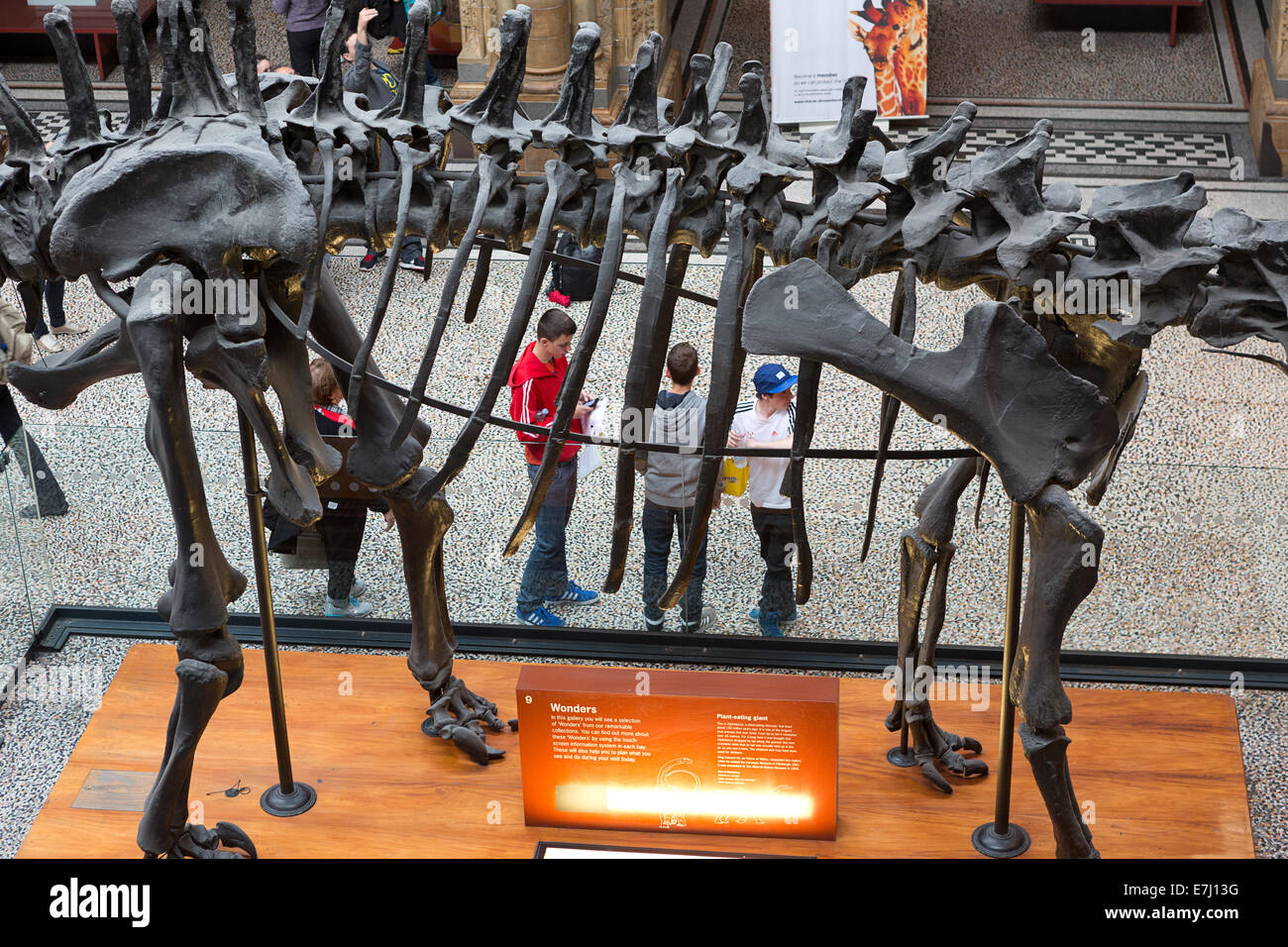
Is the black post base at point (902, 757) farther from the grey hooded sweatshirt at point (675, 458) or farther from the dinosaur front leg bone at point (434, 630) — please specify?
the dinosaur front leg bone at point (434, 630)

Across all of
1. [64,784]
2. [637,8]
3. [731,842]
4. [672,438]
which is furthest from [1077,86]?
[64,784]

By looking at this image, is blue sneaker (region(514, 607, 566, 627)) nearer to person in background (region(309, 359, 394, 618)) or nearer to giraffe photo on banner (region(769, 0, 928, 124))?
person in background (region(309, 359, 394, 618))

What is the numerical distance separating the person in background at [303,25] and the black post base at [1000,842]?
28.1 ft

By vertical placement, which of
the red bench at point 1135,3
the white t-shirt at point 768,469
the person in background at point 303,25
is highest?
the person in background at point 303,25

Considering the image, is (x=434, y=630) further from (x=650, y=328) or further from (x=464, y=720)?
(x=650, y=328)

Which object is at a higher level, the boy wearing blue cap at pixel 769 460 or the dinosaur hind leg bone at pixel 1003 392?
the dinosaur hind leg bone at pixel 1003 392

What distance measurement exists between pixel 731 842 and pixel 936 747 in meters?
0.97

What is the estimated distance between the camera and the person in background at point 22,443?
262 inches

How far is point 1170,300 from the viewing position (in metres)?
3.96

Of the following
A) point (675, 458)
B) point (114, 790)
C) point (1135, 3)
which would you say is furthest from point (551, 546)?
point (1135, 3)

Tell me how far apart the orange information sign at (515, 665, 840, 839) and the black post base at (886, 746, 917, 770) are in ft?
1.72

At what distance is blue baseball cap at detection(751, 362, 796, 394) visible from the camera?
6.26 metres

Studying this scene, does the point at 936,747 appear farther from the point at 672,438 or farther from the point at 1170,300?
the point at 1170,300

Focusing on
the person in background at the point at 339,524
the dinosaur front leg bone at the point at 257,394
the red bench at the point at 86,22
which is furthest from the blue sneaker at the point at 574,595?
the red bench at the point at 86,22
